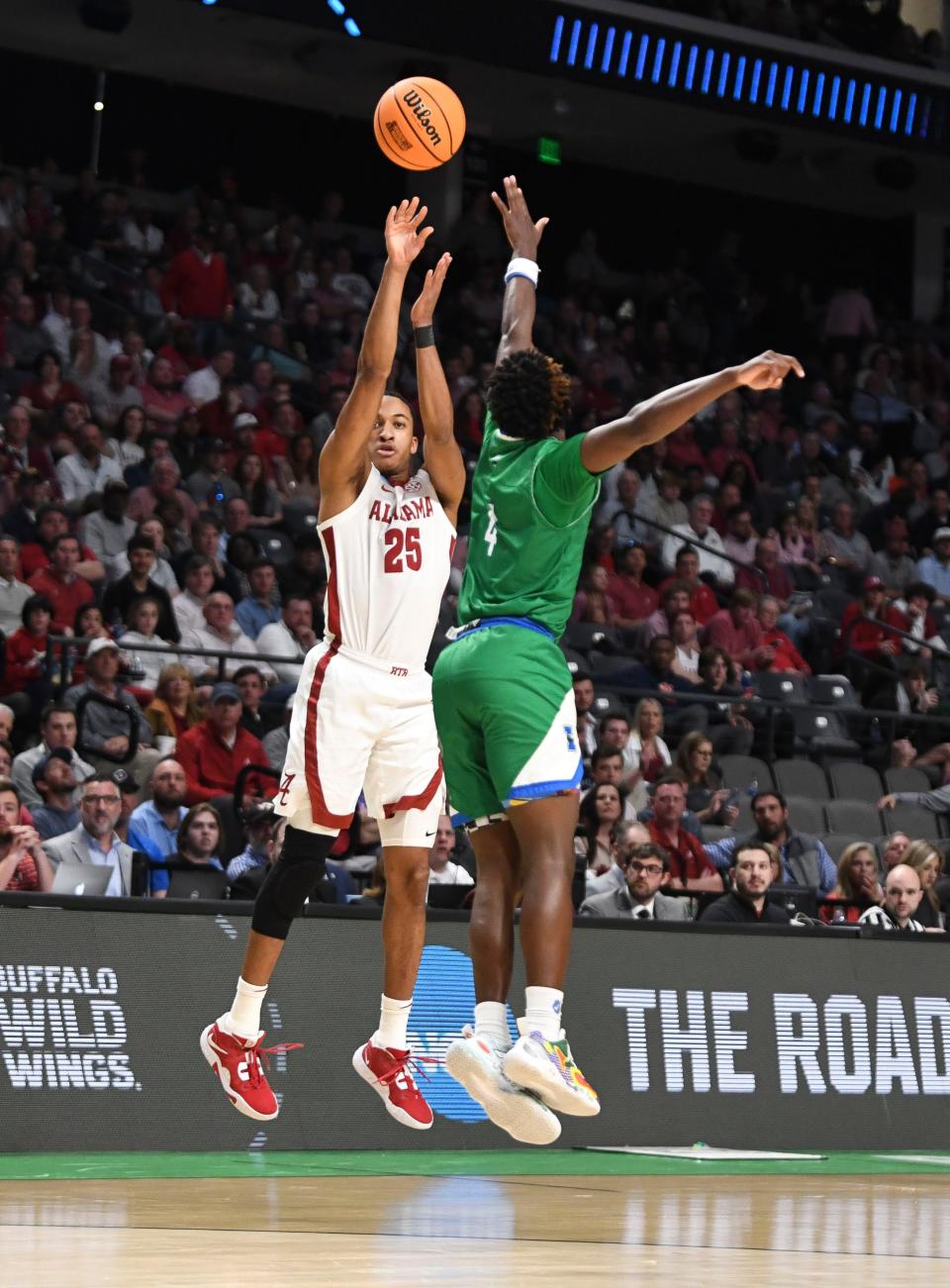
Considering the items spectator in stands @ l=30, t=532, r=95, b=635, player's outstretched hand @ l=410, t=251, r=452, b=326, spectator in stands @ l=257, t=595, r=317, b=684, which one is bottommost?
spectator in stands @ l=257, t=595, r=317, b=684

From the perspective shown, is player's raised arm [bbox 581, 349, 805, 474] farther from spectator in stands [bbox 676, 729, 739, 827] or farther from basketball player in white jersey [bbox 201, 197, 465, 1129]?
spectator in stands [bbox 676, 729, 739, 827]

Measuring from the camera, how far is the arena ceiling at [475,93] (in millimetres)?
20406

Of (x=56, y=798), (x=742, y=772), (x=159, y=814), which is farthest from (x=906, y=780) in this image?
(x=56, y=798)

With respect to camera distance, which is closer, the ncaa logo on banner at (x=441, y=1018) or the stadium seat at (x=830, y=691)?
the ncaa logo on banner at (x=441, y=1018)

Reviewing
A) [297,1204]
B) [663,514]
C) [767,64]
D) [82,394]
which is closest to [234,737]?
[82,394]

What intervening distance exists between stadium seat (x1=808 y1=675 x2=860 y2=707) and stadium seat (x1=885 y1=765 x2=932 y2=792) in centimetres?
95

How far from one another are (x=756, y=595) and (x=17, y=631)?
6.80 m

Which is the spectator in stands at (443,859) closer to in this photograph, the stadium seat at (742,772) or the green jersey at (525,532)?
the stadium seat at (742,772)

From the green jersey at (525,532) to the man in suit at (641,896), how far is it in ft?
14.4

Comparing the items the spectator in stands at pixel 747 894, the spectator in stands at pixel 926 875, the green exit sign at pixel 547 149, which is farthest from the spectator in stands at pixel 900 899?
the green exit sign at pixel 547 149

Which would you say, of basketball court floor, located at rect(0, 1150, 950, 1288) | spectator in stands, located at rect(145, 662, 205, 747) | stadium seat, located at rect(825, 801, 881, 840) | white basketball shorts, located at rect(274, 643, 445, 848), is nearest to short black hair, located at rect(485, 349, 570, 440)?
white basketball shorts, located at rect(274, 643, 445, 848)

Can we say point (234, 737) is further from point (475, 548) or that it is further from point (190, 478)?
point (475, 548)

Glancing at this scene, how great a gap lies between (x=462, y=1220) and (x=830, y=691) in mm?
10787

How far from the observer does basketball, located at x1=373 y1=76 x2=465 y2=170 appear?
763 cm
